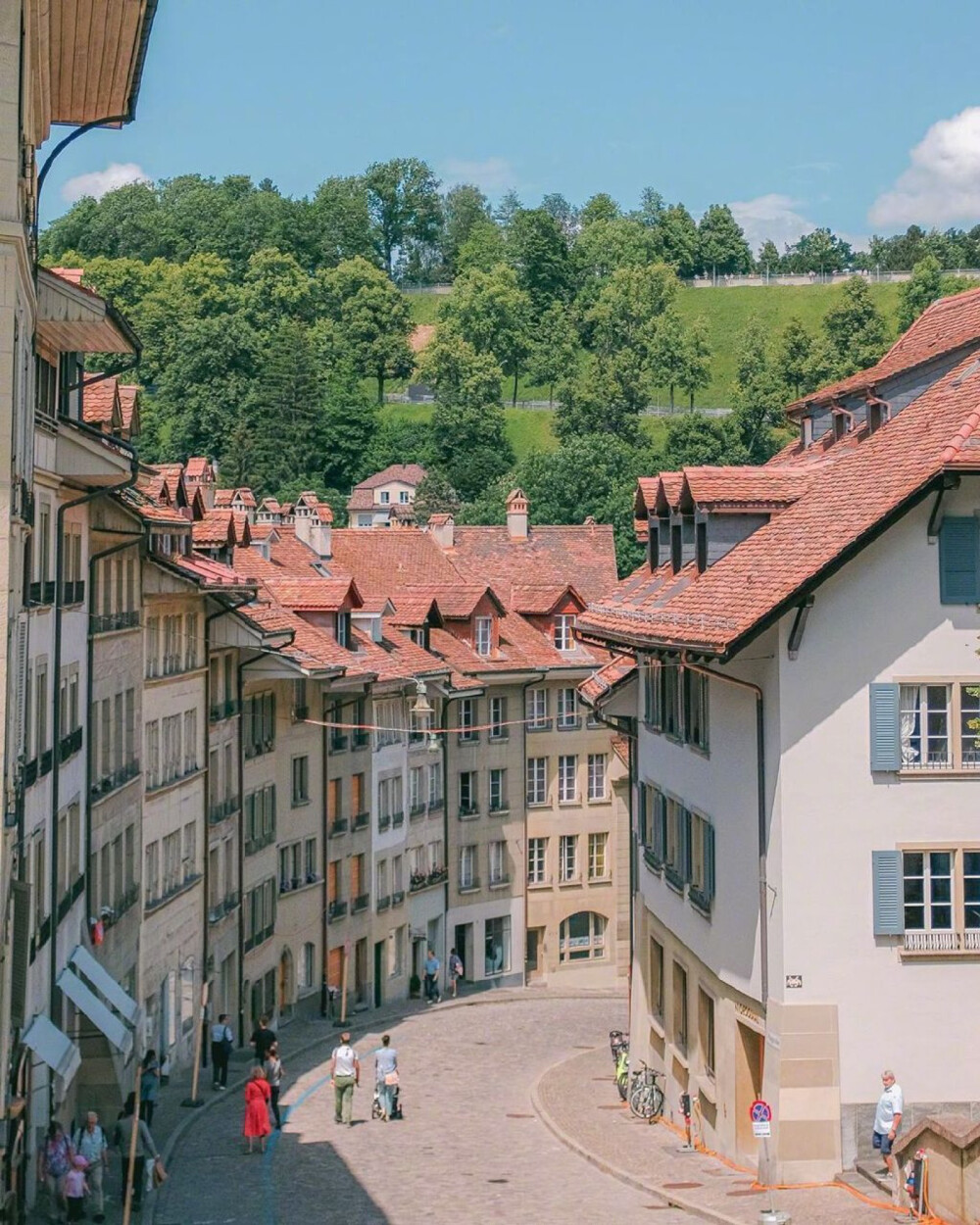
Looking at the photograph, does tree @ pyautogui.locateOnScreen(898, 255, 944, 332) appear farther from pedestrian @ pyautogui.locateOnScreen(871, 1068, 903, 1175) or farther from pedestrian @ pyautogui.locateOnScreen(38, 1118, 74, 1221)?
pedestrian @ pyautogui.locateOnScreen(38, 1118, 74, 1221)

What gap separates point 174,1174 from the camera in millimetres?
32656

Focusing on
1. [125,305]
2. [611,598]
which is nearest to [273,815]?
[611,598]

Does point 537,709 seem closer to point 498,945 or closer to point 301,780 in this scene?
point 498,945

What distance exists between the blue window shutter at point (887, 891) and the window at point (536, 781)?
4114cm

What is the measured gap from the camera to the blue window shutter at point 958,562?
2848 centimetres

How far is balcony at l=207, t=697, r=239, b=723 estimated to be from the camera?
4684cm

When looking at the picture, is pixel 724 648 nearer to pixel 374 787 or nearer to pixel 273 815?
pixel 273 815

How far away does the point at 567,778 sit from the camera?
70188 millimetres

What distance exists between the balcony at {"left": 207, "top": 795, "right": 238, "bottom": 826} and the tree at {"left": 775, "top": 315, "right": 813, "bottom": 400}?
4103 inches

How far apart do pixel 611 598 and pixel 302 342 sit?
4378 inches

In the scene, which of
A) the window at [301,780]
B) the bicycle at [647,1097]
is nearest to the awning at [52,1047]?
the bicycle at [647,1097]

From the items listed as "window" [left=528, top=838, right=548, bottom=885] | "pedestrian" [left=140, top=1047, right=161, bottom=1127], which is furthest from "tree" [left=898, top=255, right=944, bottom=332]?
"pedestrian" [left=140, top=1047, right=161, bottom=1127]

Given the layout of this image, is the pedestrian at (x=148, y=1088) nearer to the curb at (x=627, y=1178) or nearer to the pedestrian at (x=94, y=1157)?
the pedestrian at (x=94, y=1157)

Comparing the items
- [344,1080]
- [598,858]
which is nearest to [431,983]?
[598,858]
